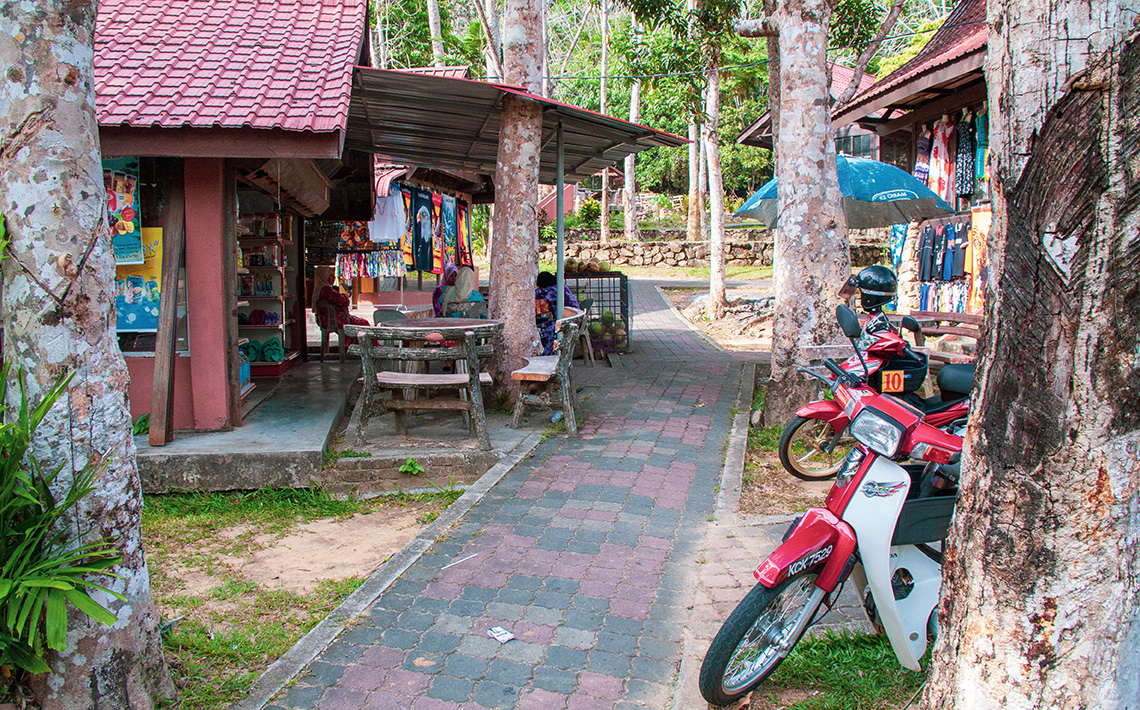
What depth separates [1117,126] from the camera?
208 centimetres

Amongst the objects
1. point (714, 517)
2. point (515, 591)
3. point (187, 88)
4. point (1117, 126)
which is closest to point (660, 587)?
point (515, 591)

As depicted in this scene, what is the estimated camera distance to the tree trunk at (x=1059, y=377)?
212 cm

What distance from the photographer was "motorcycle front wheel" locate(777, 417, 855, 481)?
6.32 m

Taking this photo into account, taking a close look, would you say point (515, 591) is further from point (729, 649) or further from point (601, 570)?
point (729, 649)

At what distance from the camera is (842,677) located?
3285 mm

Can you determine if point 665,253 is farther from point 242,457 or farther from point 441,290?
point 242,457

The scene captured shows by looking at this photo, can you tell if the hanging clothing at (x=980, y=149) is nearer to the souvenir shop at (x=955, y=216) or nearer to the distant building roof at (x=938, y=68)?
the souvenir shop at (x=955, y=216)

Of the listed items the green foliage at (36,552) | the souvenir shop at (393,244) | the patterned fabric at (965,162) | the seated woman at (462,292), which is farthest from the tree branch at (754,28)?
the green foliage at (36,552)

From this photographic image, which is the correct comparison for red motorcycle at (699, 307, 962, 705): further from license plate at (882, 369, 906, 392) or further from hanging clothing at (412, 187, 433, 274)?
hanging clothing at (412, 187, 433, 274)

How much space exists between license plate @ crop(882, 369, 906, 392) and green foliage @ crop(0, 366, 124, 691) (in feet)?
13.1

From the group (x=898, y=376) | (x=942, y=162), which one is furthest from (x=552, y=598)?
(x=942, y=162)

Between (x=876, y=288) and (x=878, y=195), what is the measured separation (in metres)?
5.75

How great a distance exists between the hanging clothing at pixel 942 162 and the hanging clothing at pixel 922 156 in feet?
0.75

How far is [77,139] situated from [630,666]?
298cm
